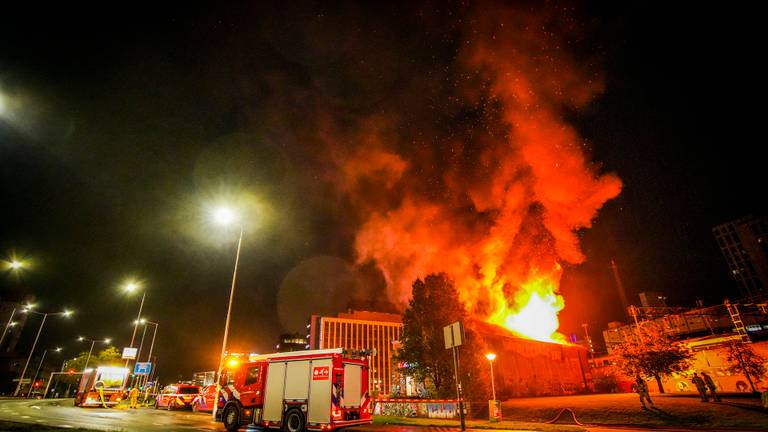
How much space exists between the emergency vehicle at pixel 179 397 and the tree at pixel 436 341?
1907cm

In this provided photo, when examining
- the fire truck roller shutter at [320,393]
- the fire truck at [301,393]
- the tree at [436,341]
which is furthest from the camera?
the tree at [436,341]

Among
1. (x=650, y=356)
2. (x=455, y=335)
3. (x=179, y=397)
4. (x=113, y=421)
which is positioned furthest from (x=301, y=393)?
(x=650, y=356)

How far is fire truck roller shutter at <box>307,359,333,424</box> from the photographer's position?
15047mm

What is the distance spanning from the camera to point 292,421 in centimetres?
1583

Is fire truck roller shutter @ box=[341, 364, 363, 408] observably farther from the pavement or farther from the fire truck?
the pavement

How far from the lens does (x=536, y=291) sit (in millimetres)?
55406

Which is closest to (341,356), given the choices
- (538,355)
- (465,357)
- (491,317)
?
(465,357)

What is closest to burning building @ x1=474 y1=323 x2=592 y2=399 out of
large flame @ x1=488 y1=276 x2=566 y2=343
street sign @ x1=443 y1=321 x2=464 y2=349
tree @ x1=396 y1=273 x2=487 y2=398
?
large flame @ x1=488 y1=276 x2=566 y2=343

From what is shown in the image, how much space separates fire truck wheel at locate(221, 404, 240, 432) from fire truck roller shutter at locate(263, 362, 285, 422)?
2017 millimetres

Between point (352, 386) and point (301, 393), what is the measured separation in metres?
2.28

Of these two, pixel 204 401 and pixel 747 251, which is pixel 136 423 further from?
pixel 747 251

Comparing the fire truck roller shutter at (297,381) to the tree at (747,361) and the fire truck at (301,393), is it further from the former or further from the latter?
the tree at (747,361)

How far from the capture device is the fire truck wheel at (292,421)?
15609 millimetres

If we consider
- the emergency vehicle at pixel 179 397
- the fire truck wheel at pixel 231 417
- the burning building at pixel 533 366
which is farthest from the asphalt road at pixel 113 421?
the burning building at pixel 533 366
